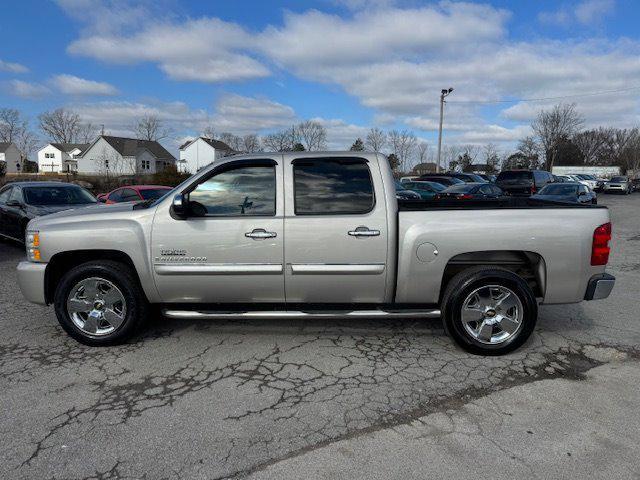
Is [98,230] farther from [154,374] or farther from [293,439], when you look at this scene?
[293,439]

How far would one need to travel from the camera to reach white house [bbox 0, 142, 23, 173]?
3132 inches

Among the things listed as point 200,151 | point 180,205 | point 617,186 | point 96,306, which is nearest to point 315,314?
point 180,205

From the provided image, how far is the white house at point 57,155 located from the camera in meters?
88.7

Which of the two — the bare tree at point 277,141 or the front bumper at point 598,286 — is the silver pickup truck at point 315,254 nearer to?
the front bumper at point 598,286

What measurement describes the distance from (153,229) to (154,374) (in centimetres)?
129

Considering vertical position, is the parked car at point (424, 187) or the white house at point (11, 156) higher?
the white house at point (11, 156)

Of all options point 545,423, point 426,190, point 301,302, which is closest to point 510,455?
point 545,423

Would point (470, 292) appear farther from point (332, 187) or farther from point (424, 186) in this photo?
point (424, 186)

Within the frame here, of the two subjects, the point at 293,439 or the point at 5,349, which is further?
the point at 5,349

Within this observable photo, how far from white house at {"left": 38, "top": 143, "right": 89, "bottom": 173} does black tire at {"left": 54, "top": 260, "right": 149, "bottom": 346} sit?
316 ft

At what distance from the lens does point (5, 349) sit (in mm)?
4215

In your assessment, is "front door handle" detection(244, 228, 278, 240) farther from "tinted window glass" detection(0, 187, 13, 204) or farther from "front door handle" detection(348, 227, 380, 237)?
"tinted window glass" detection(0, 187, 13, 204)

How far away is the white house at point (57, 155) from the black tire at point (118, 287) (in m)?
96.2

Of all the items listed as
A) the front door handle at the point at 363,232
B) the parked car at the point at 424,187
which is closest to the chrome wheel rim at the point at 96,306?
the front door handle at the point at 363,232
